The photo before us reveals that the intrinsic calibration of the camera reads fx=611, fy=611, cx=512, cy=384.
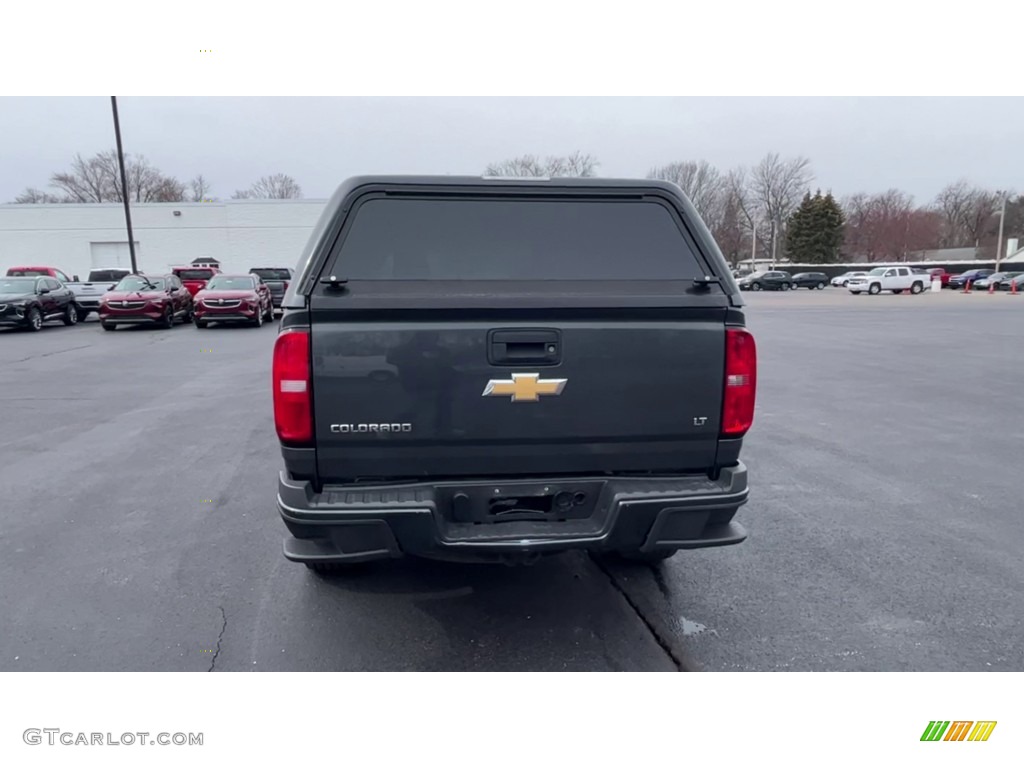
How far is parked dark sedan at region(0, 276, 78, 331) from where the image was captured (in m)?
17.2

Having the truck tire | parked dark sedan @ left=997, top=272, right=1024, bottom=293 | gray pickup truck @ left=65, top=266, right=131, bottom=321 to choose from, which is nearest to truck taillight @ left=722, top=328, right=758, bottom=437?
the truck tire

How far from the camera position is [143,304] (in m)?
17.9

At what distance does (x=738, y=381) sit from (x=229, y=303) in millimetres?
18256

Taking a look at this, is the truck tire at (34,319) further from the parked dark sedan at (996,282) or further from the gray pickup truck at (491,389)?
the parked dark sedan at (996,282)

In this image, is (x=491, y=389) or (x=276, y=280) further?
(x=276, y=280)

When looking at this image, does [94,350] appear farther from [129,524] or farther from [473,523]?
[473,523]

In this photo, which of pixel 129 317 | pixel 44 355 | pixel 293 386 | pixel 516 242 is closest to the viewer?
pixel 293 386

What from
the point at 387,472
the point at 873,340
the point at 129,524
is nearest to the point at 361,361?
the point at 387,472

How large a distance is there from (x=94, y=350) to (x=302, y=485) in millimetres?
13945

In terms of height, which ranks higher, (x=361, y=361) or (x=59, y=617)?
(x=361, y=361)

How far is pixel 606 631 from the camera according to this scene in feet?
10.3

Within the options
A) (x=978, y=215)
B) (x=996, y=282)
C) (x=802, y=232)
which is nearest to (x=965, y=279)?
(x=996, y=282)
